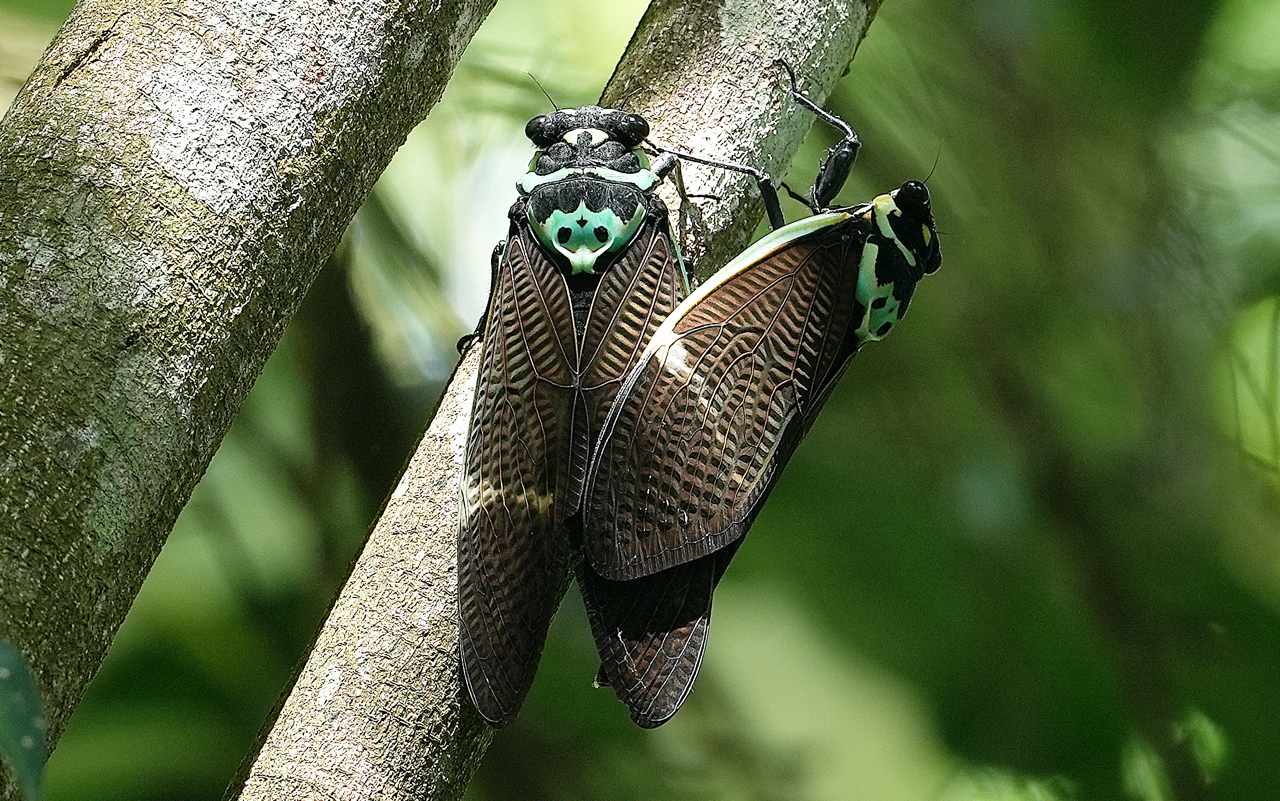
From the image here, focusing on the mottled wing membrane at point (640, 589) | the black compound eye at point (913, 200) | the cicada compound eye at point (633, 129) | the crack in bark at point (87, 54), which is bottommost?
the mottled wing membrane at point (640, 589)

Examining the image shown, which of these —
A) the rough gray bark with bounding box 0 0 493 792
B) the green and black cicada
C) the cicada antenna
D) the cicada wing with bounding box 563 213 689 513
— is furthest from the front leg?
the cicada antenna

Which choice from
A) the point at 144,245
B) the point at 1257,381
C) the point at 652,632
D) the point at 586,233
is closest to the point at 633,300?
the point at 586,233

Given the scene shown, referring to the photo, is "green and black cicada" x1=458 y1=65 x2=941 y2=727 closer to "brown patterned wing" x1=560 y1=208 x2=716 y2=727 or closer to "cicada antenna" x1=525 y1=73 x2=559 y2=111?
"brown patterned wing" x1=560 y1=208 x2=716 y2=727

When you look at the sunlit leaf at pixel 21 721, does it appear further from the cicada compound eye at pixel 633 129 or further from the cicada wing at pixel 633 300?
the cicada compound eye at pixel 633 129

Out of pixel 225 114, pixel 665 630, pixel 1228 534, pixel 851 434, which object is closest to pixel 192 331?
Answer: pixel 225 114

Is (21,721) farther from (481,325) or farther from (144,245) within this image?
(481,325)

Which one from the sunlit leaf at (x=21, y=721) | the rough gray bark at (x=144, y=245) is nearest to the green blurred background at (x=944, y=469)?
the rough gray bark at (x=144, y=245)

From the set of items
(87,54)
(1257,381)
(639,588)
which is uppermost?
(87,54)

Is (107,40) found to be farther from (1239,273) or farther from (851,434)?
(1239,273)
